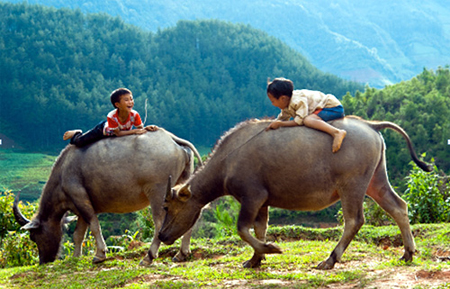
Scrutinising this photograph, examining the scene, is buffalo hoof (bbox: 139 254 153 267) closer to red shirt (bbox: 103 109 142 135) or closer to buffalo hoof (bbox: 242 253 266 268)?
buffalo hoof (bbox: 242 253 266 268)

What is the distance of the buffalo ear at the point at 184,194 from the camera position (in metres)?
6.05

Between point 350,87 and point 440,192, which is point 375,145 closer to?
point 440,192

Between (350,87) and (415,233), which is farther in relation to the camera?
(350,87)

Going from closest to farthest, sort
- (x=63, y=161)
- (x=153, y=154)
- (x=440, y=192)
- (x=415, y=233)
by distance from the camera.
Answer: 1. (x=153, y=154)
2. (x=63, y=161)
3. (x=415, y=233)
4. (x=440, y=192)

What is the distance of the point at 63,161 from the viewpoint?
7.84 meters

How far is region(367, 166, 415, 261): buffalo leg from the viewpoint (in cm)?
588

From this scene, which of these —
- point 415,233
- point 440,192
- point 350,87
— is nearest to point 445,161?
Answer: point 440,192

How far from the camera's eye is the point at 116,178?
23.9 feet

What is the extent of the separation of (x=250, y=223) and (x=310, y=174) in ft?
2.75

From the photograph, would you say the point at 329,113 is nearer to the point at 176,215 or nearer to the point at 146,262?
the point at 176,215

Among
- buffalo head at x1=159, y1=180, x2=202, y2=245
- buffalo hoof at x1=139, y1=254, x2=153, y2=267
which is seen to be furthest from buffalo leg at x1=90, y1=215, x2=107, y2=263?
buffalo head at x1=159, y1=180, x2=202, y2=245

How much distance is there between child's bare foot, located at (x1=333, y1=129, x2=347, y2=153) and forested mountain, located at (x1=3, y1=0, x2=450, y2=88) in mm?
104805

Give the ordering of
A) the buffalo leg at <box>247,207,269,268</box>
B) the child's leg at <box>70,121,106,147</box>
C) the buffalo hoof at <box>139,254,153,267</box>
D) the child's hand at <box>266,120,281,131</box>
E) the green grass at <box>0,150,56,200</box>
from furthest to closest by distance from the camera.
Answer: the green grass at <box>0,150,56,200</box> → the child's leg at <box>70,121,106,147</box> → the buffalo hoof at <box>139,254,153,267</box> → the buffalo leg at <box>247,207,269,268</box> → the child's hand at <box>266,120,281,131</box>

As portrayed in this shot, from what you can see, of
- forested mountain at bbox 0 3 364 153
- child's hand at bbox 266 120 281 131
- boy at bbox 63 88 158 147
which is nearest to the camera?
child's hand at bbox 266 120 281 131
